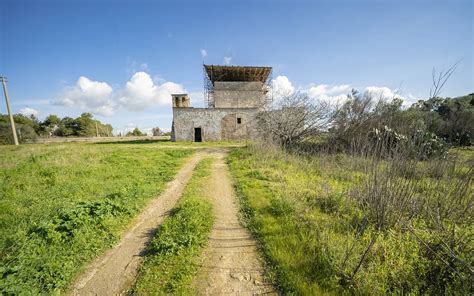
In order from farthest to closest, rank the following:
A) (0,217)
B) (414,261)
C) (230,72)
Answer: (230,72) → (0,217) → (414,261)

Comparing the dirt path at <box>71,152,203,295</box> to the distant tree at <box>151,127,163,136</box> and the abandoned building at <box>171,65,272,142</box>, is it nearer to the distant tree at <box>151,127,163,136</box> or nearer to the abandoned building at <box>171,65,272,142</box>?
the abandoned building at <box>171,65,272,142</box>

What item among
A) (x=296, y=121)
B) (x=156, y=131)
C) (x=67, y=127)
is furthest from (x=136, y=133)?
(x=296, y=121)

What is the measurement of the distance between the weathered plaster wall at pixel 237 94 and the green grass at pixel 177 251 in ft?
81.9

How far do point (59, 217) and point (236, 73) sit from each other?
27.6m

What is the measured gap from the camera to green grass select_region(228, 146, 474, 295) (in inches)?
94.0

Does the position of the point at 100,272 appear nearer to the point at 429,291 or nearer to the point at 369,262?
the point at 369,262

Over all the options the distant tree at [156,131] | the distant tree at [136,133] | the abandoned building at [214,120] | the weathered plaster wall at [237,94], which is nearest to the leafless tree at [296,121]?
the abandoned building at [214,120]

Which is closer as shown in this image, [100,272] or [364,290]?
[364,290]

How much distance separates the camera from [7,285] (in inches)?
89.0

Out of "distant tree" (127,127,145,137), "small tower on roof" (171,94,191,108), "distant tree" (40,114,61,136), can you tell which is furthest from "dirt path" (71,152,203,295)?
"distant tree" (40,114,61,136)

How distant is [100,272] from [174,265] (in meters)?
1.12

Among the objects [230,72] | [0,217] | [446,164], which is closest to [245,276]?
[446,164]

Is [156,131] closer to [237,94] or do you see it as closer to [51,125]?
[51,125]

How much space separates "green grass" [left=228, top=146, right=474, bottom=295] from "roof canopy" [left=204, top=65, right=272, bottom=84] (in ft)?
80.6
